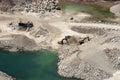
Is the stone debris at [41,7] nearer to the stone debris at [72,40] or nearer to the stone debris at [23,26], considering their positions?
the stone debris at [23,26]

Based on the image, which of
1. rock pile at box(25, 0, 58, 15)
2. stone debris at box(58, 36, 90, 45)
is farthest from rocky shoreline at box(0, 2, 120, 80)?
rock pile at box(25, 0, 58, 15)

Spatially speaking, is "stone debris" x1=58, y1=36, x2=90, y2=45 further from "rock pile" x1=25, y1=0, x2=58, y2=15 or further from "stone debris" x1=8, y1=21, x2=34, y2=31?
"rock pile" x1=25, y1=0, x2=58, y2=15

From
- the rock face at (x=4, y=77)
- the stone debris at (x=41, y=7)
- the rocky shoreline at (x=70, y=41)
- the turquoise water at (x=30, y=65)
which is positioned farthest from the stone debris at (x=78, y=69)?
the stone debris at (x=41, y=7)

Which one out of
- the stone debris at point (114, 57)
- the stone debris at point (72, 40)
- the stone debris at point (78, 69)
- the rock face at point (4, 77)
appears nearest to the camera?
the rock face at point (4, 77)

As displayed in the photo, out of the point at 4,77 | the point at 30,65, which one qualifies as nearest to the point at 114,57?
the point at 30,65

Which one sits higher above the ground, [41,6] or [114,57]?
[114,57]

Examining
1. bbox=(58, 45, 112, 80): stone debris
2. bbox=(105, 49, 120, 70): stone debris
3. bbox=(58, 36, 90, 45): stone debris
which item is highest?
bbox=(105, 49, 120, 70): stone debris

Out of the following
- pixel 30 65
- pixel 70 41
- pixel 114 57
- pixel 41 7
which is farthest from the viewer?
pixel 41 7

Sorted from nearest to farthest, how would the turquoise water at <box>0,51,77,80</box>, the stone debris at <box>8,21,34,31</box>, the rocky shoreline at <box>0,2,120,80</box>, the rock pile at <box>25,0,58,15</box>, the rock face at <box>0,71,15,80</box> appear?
the rock face at <box>0,71,15,80</box>, the rocky shoreline at <box>0,2,120,80</box>, the turquoise water at <box>0,51,77,80</box>, the stone debris at <box>8,21,34,31</box>, the rock pile at <box>25,0,58,15</box>

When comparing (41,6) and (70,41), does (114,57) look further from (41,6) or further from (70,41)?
(41,6)
